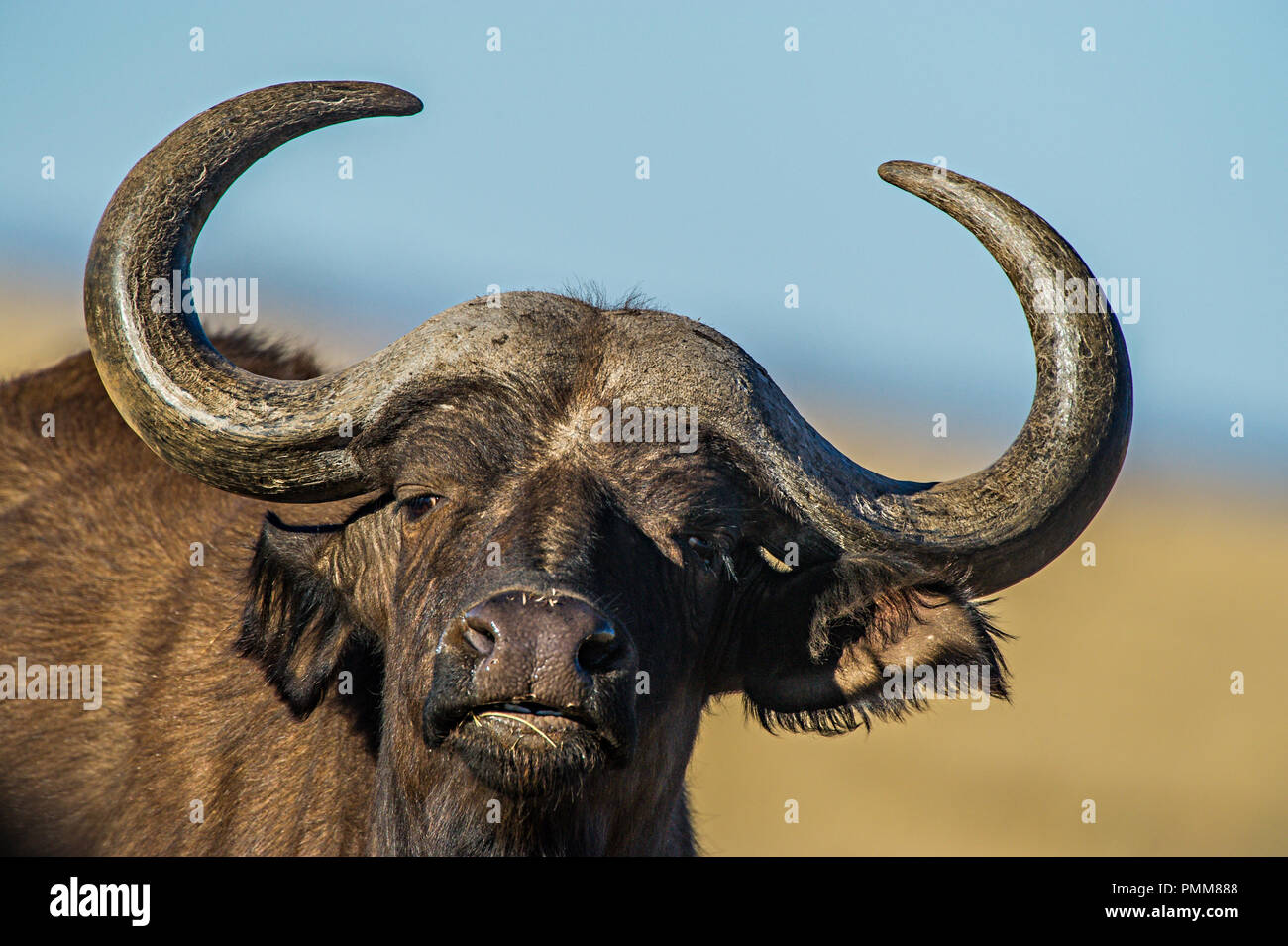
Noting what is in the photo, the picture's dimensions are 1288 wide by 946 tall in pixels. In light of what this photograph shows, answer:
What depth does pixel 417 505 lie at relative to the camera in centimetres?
437

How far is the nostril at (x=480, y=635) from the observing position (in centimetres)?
359

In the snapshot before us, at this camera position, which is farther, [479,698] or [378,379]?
[378,379]

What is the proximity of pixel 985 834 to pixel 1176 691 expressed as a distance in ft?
27.4

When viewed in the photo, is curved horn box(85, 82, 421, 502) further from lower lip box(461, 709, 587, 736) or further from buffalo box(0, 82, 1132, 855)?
lower lip box(461, 709, 587, 736)

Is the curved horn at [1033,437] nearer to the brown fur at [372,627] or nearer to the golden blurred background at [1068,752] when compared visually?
the brown fur at [372,627]

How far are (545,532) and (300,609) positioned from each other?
142 centimetres

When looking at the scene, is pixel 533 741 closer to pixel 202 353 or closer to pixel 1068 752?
pixel 202 353

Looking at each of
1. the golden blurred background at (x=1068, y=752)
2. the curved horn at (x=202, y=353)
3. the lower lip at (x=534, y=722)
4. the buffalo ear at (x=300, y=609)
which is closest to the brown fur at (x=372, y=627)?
the buffalo ear at (x=300, y=609)

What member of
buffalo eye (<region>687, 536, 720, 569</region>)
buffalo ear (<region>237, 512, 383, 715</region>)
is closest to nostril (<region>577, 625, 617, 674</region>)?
buffalo eye (<region>687, 536, 720, 569</region>)

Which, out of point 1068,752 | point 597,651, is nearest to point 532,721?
point 597,651

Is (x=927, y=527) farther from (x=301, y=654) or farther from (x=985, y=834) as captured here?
(x=985, y=834)

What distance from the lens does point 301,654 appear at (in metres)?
4.86

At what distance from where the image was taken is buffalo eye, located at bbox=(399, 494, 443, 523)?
4312 mm

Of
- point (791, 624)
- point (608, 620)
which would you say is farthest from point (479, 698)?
point (791, 624)
